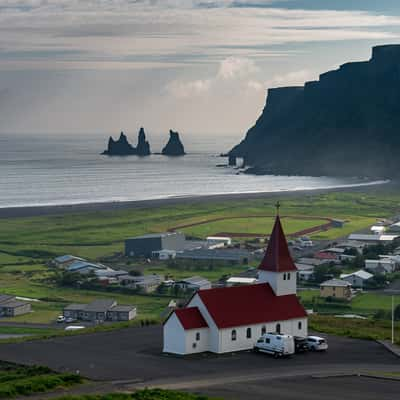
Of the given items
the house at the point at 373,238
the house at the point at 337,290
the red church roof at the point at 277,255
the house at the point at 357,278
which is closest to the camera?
the red church roof at the point at 277,255

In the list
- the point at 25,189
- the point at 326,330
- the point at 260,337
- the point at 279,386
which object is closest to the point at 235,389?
the point at 279,386

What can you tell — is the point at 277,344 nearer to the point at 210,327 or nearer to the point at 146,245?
the point at 210,327

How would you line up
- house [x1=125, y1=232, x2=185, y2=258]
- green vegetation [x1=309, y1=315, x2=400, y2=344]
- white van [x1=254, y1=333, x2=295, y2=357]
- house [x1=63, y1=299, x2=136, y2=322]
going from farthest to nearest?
1. house [x1=125, y1=232, x2=185, y2=258]
2. house [x1=63, y1=299, x2=136, y2=322]
3. green vegetation [x1=309, y1=315, x2=400, y2=344]
4. white van [x1=254, y1=333, x2=295, y2=357]

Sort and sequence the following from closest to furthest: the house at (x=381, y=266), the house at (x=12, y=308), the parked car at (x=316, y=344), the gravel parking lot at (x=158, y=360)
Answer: the gravel parking lot at (x=158, y=360), the parked car at (x=316, y=344), the house at (x=12, y=308), the house at (x=381, y=266)

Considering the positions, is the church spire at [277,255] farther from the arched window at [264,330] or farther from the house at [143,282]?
the house at [143,282]

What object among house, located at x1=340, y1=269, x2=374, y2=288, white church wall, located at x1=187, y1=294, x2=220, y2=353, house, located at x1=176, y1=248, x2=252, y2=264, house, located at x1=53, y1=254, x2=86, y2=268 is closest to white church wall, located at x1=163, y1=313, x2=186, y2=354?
white church wall, located at x1=187, y1=294, x2=220, y2=353

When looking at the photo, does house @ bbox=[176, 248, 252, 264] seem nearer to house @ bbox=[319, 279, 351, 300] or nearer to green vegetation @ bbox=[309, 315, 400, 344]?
house @ bbox=[319, 279, 351, 300]

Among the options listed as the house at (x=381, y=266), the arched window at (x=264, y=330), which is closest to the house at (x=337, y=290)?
the house at (x=381, y=266)

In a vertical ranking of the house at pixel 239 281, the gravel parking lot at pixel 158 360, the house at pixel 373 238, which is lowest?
the gravel parking lot at pixel 158 360
